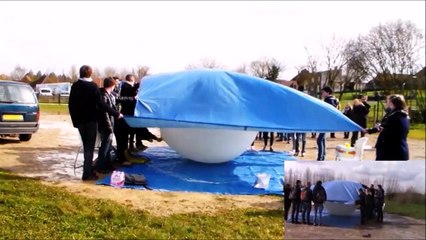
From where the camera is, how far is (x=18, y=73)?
6.63 ft

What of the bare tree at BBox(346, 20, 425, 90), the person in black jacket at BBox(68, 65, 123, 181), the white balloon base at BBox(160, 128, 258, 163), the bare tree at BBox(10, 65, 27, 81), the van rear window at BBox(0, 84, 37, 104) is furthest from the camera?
the white balloon base at BBox(160, 128, 258, 163)

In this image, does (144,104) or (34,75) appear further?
(144,104)

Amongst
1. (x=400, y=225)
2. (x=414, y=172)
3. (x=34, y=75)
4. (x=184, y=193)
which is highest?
(x=34, y=75)

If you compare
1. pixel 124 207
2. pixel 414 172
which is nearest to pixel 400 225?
pixel 414 172

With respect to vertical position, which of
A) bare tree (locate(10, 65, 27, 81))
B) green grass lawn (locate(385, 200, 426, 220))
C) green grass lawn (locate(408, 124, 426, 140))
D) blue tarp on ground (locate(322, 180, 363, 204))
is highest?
bare tree (locate(10, 65, 27, 81))

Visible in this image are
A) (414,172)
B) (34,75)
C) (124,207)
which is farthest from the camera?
(124,207)

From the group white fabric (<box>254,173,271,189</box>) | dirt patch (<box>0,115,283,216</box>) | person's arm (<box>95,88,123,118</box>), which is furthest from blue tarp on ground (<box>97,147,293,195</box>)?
person's arm (<box>95,88,123,118</box>)

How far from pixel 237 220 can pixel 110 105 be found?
1696mm

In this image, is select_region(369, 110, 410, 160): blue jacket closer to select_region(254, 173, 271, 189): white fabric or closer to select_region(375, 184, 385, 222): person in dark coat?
select_region(375, 184, 385, 222): person in dark coat

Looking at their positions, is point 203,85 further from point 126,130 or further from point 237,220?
point 126,130

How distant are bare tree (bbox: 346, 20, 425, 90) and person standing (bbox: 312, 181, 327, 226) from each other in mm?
396

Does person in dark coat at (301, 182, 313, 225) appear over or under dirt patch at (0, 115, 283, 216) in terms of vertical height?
over

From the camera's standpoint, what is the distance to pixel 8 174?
12.5 ft

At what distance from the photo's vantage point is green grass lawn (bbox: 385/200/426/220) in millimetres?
1293
